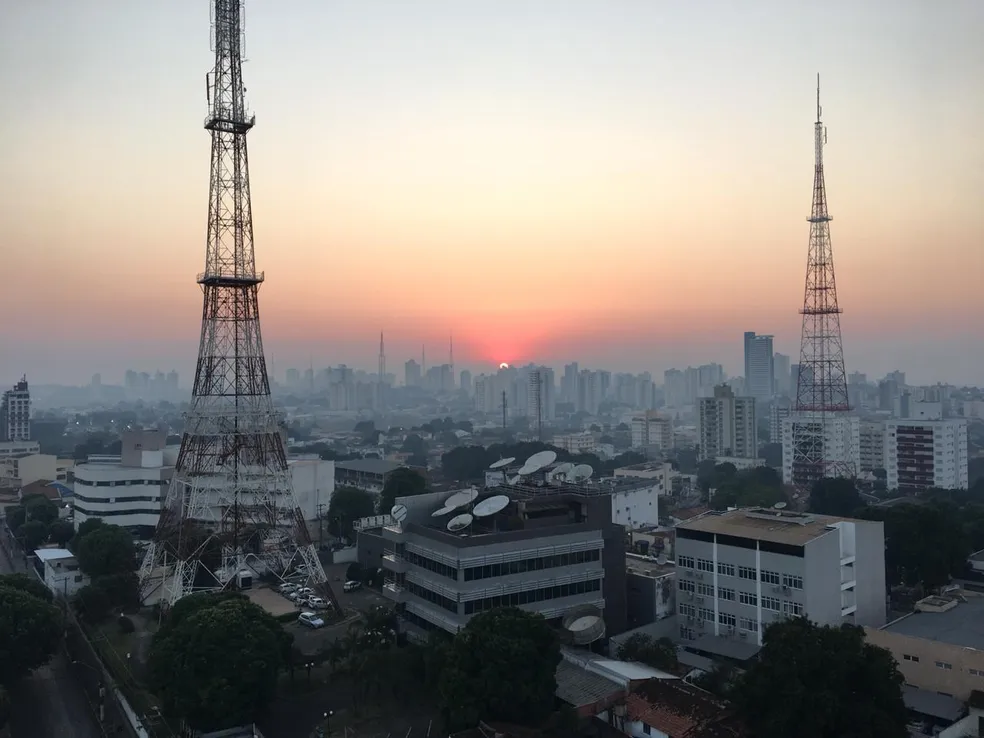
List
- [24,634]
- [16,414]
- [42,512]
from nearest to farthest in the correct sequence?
[24,634], [42,512], [16,414]

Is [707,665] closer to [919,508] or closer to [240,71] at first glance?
[919,508]

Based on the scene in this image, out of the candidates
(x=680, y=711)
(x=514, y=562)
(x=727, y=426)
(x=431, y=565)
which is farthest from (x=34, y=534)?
(x=727, y=426)

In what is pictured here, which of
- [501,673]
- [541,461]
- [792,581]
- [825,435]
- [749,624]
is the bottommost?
[749,624]

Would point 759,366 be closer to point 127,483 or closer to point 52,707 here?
point 127,483

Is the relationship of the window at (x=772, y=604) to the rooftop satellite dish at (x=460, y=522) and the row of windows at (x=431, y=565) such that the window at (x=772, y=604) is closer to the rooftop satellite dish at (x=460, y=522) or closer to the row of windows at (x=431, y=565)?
the rooftop satellite dish at (x=460, y=522)

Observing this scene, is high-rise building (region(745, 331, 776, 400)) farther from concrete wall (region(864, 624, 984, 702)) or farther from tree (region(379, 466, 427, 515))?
concrete wall (region(864, 624, 984, 702))

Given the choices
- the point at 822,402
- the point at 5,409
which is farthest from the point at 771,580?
the point at 5,409

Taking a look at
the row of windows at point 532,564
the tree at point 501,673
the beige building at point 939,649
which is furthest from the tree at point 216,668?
the beige building at point 939,649
